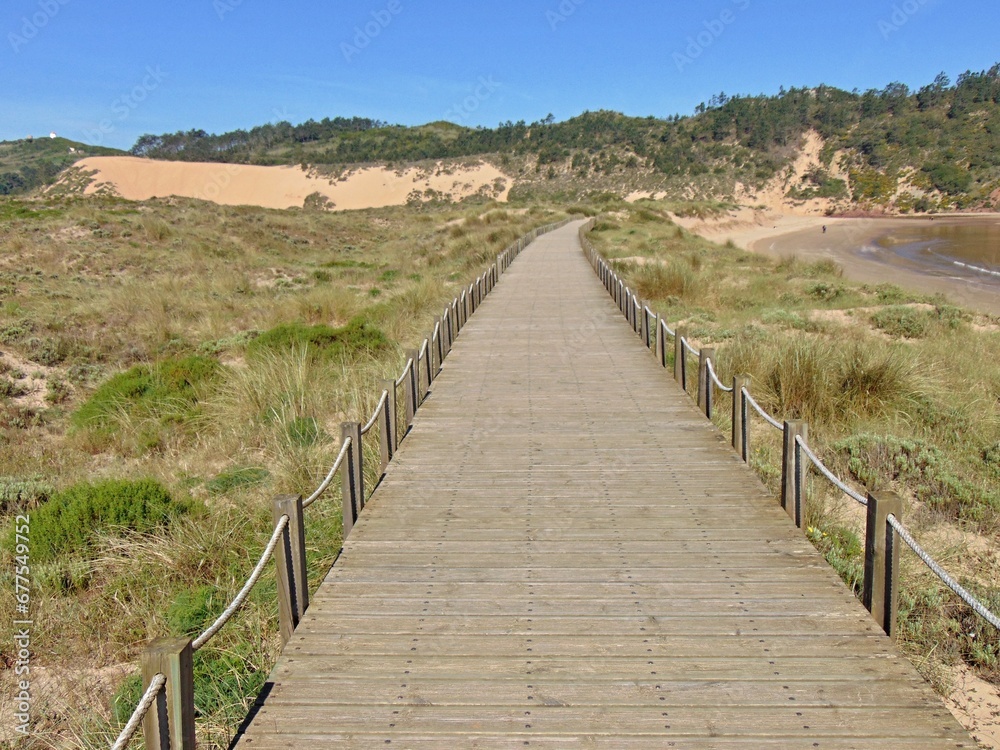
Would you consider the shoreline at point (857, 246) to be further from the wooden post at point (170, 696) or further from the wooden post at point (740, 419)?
the wooden post at point (170, 696)

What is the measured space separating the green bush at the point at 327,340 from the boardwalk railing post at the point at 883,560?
9.72 meters

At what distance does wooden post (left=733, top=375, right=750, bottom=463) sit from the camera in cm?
697

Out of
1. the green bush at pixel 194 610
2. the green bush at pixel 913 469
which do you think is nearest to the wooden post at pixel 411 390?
the green bush at pixel 194 610

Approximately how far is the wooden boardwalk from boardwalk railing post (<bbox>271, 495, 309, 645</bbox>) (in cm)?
9

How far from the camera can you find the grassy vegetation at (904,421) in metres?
5.46

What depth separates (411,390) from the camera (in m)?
8.45

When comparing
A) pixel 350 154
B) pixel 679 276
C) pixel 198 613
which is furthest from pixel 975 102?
pixel 198 613

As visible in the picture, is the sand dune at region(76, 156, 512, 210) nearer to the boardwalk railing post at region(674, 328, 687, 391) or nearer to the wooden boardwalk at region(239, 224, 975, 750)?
the boardwalk railing post at region(674, 328, 687, 391)

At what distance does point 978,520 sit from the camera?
7051mm

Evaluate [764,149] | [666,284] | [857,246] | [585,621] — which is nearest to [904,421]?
[585,621]

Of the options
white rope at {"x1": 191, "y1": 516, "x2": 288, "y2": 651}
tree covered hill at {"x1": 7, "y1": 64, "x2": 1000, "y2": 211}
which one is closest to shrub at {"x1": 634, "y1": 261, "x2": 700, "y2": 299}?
white rope at {"x1": 191, "y1": 516, "x2": 288, "y2": 651}

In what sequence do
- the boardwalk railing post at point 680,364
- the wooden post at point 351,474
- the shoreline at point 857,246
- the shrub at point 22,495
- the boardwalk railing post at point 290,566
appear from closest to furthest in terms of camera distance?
the boardwalk railing post at point 290,566 → the wooden post at point 351,474 → the shrub at point 22,495 → the boardwalk railing post at point 680,364 → the shoreline at point 857,246

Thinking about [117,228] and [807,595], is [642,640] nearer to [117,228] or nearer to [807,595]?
[807,595]

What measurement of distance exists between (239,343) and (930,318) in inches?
577
